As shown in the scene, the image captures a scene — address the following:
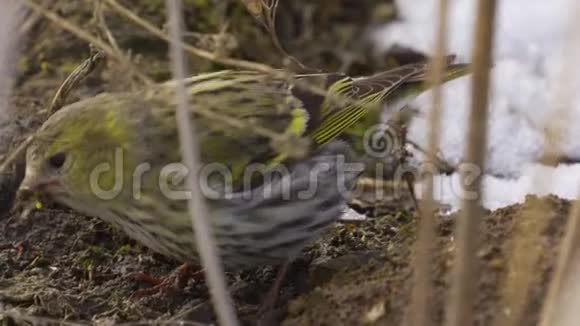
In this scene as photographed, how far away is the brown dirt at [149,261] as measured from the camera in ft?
10.7

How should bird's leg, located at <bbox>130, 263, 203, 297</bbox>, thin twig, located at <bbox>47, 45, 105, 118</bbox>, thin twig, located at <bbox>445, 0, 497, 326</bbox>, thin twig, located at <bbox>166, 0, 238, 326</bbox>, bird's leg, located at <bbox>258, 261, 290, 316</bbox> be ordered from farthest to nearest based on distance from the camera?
1. thin twig, located at <bbox>47, 45, 105, 118</bbox>
2. bird's leg, located at <bbox>130, 263, 203, 297</bbox>
3. bird's leg, located at <bbox>258, 261, 290, 316</bbox>
4. thin twig, located at <bbox>166, 0, 238, 326</bbox>
5. thin twig, located at <bbox>445, 0, 497, 326</bbox>

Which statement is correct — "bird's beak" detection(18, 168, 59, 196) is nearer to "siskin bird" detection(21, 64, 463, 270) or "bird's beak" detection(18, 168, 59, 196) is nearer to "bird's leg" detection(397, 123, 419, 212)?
"siskin bird" detection(21, 64, 463, 270)

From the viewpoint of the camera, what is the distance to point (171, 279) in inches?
150

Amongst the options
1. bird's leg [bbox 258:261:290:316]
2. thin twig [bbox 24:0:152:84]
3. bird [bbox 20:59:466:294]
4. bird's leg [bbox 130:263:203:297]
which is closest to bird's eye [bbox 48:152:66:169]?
bird [bbox 20:59:466:294]

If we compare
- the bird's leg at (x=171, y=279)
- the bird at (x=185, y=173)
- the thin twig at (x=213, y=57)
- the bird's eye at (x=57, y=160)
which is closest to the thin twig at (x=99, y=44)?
the thin twig at (x=213, y=57)

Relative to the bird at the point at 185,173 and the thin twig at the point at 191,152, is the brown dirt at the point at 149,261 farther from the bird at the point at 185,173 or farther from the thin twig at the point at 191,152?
the thin twig at the point at 191,152

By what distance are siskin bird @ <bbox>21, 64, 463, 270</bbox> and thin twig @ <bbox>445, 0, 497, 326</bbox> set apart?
1242mm

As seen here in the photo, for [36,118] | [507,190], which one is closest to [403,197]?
[507,190]

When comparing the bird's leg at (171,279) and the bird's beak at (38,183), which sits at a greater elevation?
the bird's beak at (38,183)

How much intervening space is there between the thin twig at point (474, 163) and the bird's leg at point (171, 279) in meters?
1.51

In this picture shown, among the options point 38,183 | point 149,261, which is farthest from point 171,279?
point 38,183

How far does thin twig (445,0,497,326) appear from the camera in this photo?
2.16m

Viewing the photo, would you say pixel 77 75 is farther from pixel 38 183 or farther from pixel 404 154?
pixel 404 154

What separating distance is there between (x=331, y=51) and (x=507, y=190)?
5.54ft
